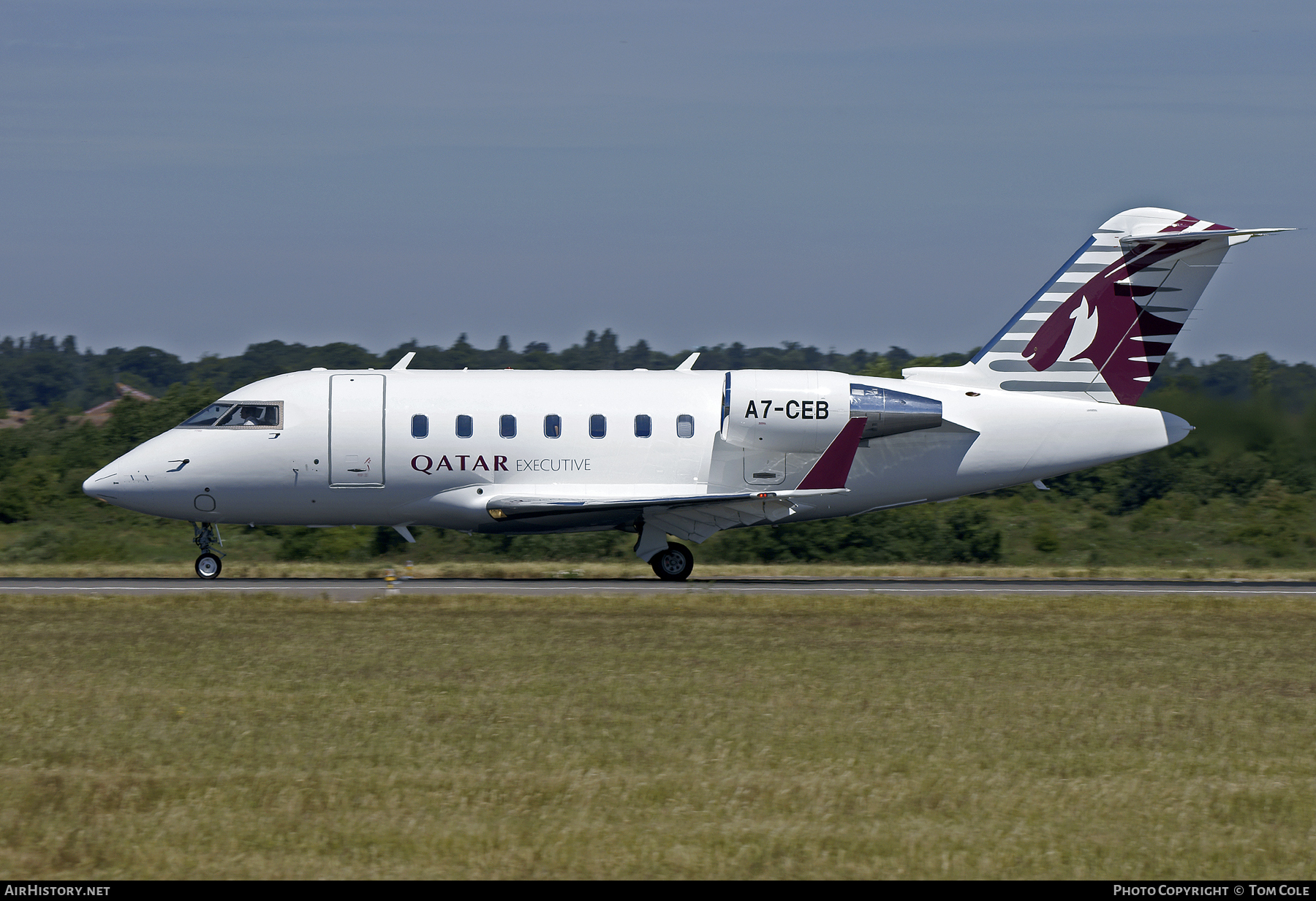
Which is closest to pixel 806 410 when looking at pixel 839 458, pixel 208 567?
pixel 839 458

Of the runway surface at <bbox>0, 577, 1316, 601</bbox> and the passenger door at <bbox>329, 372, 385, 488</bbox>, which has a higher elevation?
the passenger door at <bbox>329, 372, 385, 488</bbox>

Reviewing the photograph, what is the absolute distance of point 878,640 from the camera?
18.9 meters

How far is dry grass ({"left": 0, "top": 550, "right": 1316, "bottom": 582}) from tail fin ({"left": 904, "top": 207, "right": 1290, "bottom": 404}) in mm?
4720

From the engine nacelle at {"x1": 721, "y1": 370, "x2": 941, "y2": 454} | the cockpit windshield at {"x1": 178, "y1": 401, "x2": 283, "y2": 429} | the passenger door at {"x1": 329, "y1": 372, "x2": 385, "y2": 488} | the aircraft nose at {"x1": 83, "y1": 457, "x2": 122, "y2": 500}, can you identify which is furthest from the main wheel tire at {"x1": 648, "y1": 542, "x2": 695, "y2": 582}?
the aircraft nose at {"x1": 83, "y1": 457, "x2": 122, "y2": 500}

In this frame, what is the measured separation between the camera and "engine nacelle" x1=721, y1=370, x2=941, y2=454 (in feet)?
86.8

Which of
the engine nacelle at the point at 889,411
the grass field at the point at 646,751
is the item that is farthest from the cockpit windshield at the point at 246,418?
the engine nacelle at the point at 889,411

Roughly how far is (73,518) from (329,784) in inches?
1384

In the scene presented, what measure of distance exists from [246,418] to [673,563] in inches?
342

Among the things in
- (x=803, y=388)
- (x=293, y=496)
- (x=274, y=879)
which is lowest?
(x=274, y=879)

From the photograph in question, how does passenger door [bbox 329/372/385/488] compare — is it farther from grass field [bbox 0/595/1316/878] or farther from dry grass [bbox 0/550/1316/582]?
grass field [bbox 0/595/1316/878]

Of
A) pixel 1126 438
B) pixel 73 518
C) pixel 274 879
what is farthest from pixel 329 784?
pixel 73 518

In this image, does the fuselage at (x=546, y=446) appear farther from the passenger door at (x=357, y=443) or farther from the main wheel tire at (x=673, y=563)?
the main wheel tire at (x=673, y=563)
